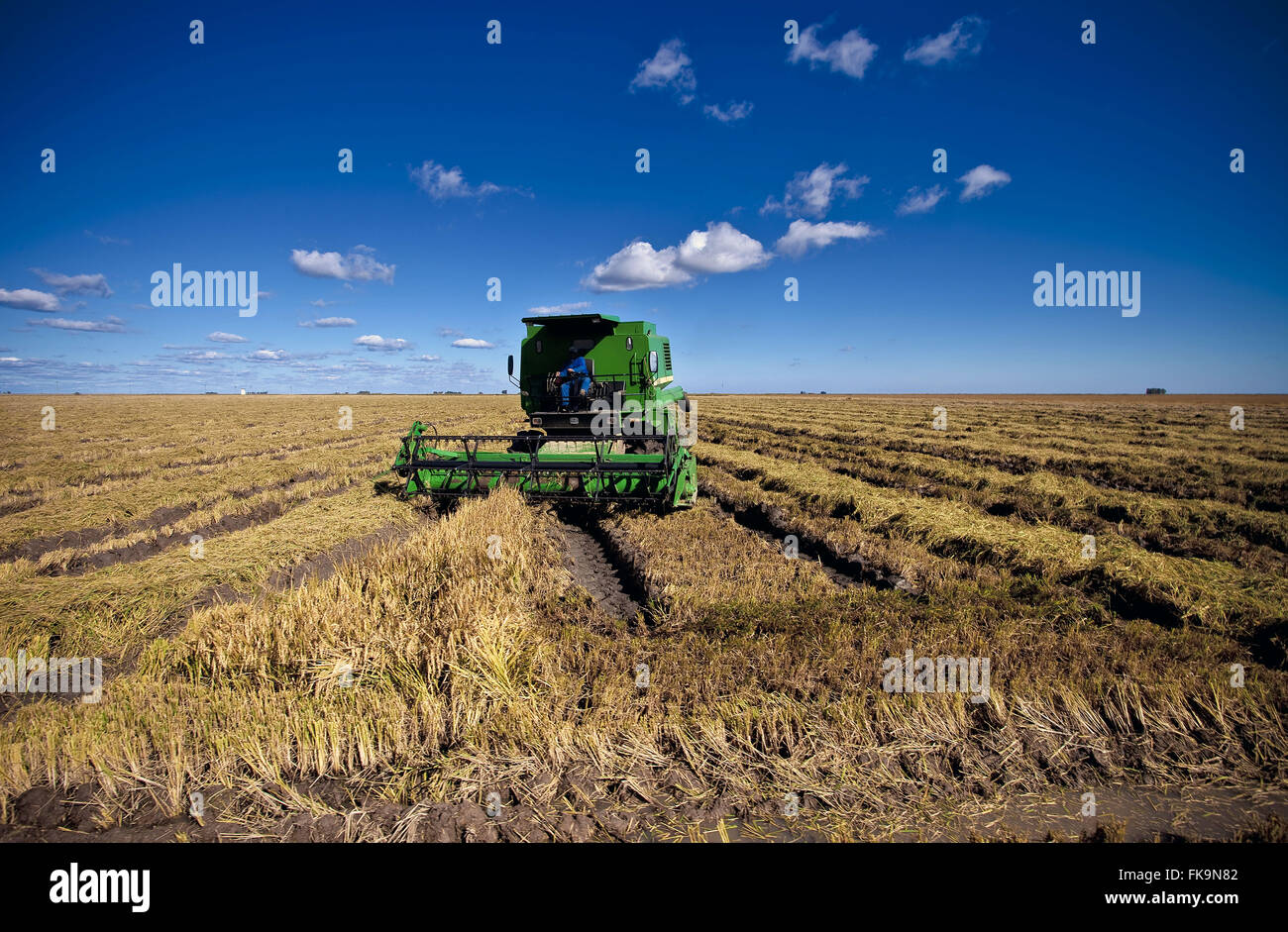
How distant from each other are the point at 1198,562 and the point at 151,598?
Result: 1189 centimetres

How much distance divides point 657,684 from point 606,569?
352 centimetres

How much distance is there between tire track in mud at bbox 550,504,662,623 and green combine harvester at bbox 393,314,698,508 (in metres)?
0.68

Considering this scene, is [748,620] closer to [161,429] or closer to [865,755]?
A: [865,755]

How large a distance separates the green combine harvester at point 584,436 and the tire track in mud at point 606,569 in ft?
2.23

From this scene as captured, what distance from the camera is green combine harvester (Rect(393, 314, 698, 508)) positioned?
896cm

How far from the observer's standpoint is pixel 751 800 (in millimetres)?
2797

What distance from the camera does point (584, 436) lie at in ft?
35.1

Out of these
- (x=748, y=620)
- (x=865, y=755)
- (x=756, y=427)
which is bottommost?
(x=865, y=755)

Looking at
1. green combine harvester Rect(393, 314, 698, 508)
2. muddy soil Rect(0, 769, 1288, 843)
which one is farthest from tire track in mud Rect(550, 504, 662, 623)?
muddy soil Rect(0, 769, 1288, 843)

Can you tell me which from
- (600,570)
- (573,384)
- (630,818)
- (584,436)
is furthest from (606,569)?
(573,384)

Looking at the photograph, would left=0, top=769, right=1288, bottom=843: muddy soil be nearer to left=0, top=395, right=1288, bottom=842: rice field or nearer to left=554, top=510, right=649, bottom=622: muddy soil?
left=0, top=395, right=1288, bottom=842: rice field

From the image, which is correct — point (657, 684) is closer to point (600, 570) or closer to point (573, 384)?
point (600, 570)
